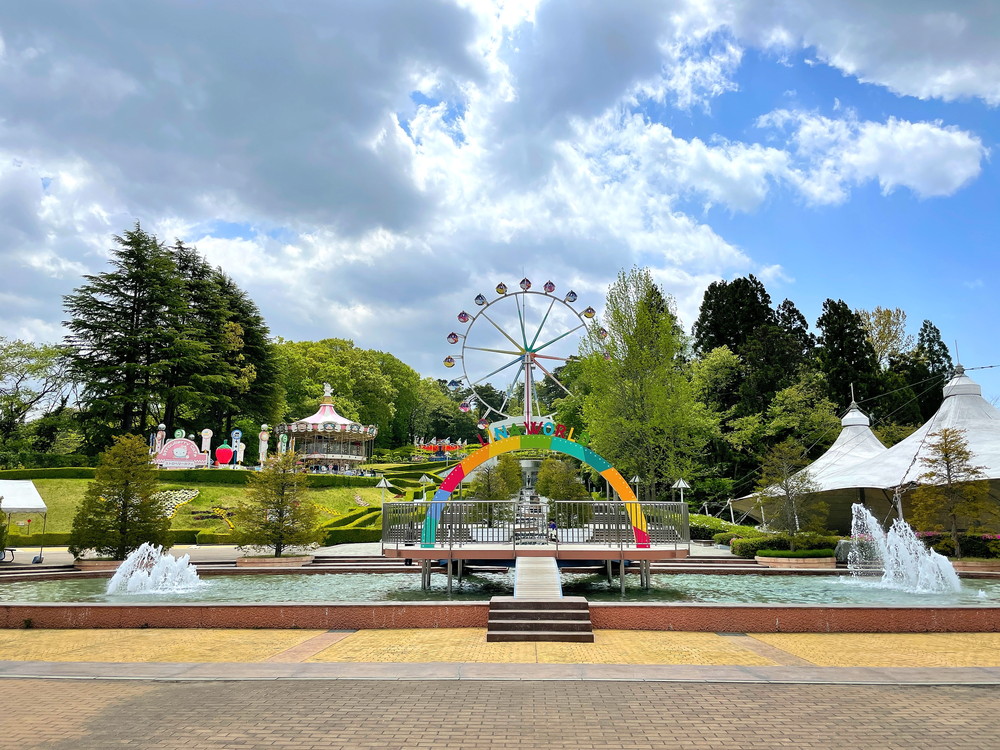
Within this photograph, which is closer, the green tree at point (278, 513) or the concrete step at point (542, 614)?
the concrete step at point (542, 614)

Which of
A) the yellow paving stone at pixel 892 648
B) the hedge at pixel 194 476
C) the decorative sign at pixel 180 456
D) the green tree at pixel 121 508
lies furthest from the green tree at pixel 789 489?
the decorative sign at pixel 180 456

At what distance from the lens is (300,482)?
25.8 metres

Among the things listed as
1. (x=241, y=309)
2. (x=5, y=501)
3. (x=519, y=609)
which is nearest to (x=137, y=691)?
(x=519, y=609)

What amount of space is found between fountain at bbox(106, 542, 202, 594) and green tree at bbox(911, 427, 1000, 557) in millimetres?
24772

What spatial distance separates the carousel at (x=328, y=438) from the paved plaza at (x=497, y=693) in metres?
50.0

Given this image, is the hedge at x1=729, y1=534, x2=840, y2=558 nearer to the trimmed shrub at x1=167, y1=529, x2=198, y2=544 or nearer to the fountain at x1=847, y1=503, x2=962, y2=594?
the fountain at x1=847, y1=503, x2=962, y2=594

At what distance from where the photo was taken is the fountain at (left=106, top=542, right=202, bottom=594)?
18.5m

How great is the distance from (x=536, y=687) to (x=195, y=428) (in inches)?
2378

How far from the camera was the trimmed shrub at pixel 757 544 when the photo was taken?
24203mm

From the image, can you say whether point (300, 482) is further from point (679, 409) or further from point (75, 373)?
point (75, 373)

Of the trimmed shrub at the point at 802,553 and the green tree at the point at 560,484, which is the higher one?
the green tree at the point at 560,484

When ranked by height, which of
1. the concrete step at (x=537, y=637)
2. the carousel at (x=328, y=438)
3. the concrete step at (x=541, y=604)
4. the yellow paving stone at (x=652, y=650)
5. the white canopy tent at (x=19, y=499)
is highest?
the carousel at (x=328, y=438)

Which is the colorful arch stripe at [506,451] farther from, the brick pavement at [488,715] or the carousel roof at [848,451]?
the carousel roof at [848,451]

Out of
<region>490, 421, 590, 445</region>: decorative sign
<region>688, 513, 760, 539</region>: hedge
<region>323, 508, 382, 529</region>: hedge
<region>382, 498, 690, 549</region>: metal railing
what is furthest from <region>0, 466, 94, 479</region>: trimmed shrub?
<region>688, 513, 760, 539</region>: hedge
